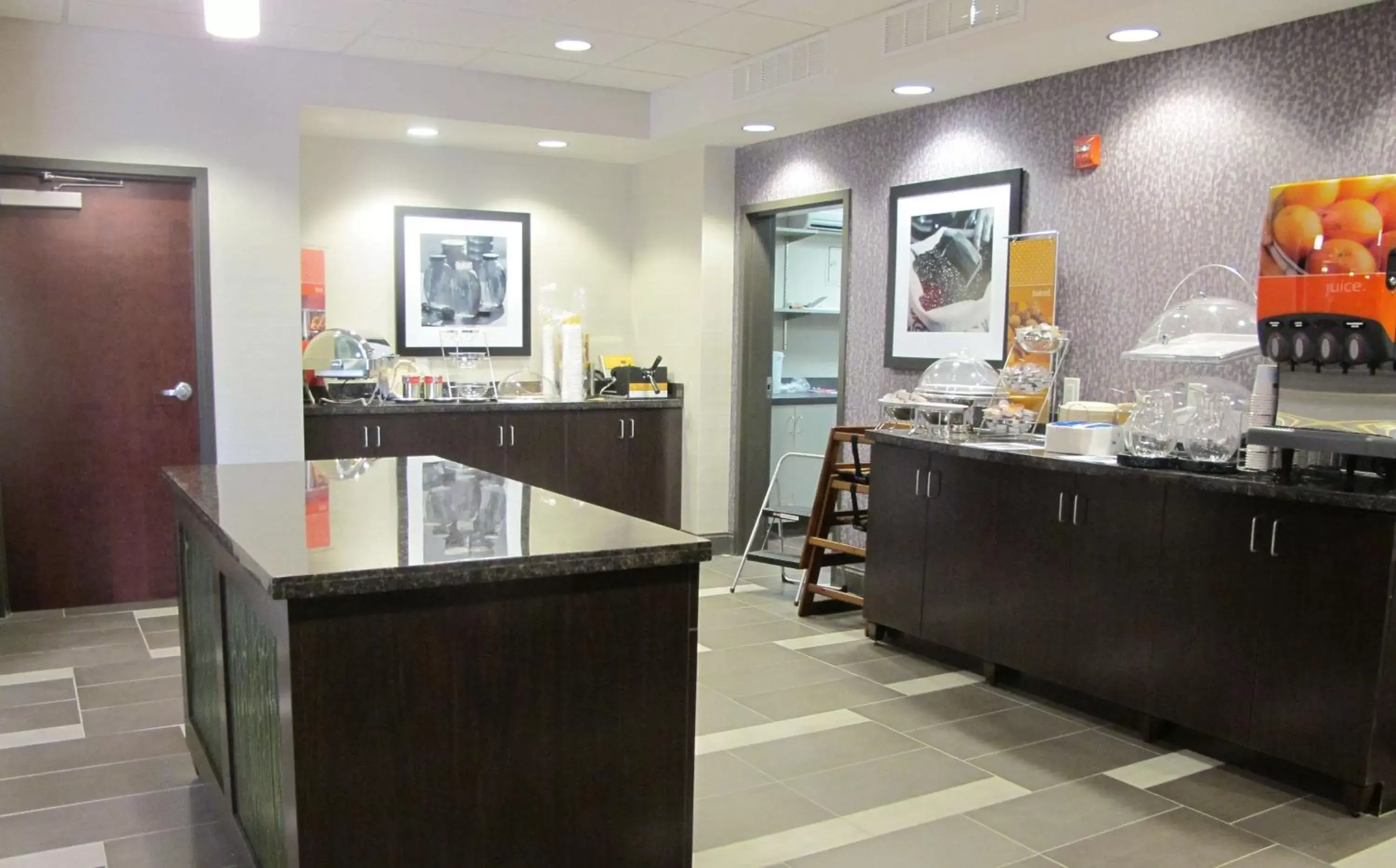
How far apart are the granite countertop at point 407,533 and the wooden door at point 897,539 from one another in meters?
2.11

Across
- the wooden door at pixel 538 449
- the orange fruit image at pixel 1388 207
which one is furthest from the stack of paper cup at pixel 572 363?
the orange fruit image at pixel 1388 207

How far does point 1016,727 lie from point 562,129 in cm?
418

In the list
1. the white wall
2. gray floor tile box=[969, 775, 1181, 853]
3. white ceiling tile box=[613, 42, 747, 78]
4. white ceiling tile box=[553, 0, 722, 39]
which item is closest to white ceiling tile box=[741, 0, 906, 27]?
white ceiling tile box=[553, 0, 722, 39]

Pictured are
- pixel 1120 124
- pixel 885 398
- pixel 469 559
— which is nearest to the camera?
pixel 469 559

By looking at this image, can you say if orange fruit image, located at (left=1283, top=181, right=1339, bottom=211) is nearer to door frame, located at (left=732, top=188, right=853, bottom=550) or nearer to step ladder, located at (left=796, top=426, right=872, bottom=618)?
step ladder, located at (left=796, top=426, right=872, bottom=618)

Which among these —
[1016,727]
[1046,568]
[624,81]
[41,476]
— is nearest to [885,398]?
[1046,568]

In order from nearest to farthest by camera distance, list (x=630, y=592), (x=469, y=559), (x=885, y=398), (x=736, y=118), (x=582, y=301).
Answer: (x=469, y=559), (x=630, y=592), (x=885, y=398), (x=736, y=118), (x=582, y=301)

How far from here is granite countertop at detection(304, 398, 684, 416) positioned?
580cm

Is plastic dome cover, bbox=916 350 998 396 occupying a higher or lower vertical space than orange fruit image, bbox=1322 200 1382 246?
lower

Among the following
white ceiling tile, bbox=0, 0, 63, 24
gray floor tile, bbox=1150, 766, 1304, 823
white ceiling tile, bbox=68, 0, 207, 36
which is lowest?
gray floor tile, bbox=1150, 766, 1304, 823

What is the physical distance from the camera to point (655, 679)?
7.19ft

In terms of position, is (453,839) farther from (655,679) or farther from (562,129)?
(562,129)

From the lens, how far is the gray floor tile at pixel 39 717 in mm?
3666

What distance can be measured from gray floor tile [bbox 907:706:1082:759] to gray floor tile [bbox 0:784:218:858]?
2.32 meters
